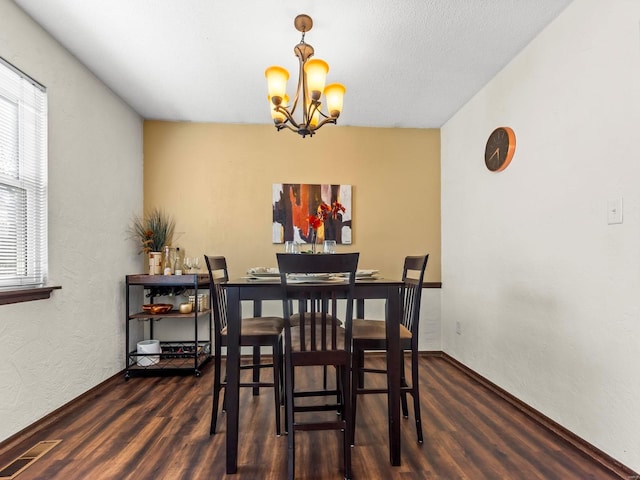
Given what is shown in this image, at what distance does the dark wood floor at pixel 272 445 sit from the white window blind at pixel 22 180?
3.18ft

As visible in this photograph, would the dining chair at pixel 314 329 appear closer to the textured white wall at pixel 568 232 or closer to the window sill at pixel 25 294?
the textured white wall at pixel 568 232

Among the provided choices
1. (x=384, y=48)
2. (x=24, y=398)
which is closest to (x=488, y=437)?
(x=384, y=48)

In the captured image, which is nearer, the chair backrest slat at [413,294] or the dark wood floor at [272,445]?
the dark wood floor at [272,445]

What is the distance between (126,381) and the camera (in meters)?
3.05

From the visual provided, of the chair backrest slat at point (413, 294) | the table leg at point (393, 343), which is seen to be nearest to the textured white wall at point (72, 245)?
the table leg at point (393, 343)

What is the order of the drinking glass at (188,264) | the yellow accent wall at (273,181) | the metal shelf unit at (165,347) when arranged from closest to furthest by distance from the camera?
the metal shelf unit at (165,347) → the drinking glass at (188,264) → the yellow accent wall at (273,181)

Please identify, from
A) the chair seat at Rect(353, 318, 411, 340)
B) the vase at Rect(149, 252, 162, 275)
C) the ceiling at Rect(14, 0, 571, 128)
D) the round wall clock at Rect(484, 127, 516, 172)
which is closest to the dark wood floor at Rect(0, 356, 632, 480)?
the chair seat at Rect(353, 318, 411, 340)

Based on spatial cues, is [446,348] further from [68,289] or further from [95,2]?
[95,2]

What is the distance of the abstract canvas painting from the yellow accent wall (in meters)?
0.08

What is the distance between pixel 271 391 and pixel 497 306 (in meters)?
1.86

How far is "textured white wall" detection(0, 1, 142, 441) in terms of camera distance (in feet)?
6.75

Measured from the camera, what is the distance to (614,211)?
1781 millimetres

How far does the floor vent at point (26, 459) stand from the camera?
1.73 m

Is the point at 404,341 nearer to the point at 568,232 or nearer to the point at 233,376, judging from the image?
the point at 233,376
